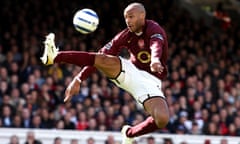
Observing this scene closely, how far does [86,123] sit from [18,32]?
320cm

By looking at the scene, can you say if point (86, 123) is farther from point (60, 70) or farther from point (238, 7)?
point (238, 7)

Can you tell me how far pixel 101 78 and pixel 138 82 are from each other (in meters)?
8.01

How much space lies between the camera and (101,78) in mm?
19297

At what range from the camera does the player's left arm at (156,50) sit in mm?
10242

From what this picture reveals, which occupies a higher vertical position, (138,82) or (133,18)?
(133,18)

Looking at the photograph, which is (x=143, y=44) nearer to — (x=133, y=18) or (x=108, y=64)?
(x=133, y=18)

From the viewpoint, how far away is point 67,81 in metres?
18.3

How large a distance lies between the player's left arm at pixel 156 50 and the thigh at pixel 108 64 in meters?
0.54

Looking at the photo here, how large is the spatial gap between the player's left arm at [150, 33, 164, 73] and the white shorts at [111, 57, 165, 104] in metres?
0.51

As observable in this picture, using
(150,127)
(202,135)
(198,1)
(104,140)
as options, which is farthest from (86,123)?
(198,1)

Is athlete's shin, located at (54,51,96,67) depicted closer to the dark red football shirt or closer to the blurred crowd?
the dark red football shirt

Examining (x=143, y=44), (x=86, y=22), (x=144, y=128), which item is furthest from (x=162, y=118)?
(x=86, y=22)

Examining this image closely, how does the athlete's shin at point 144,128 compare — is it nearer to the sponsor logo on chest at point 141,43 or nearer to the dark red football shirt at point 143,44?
the dark red football shirt at point 143,44

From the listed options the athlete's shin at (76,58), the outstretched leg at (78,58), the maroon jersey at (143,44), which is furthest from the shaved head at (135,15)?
the athlete's shin at (76,58)
